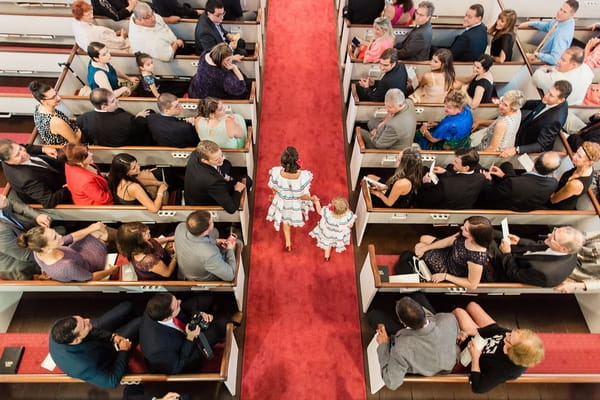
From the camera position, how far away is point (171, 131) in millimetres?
3928

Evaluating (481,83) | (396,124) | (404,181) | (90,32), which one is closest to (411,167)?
(404,181)

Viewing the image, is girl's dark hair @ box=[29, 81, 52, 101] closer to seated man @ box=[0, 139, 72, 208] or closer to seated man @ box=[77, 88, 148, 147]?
seated man @ box=[77, 88, 148, 147]

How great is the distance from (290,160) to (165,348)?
74.2 inches

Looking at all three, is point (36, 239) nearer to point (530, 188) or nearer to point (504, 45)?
point (530, 188)

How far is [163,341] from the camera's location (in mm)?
2760

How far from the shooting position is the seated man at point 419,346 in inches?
108

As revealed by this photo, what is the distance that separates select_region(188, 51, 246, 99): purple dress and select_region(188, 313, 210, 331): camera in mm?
2747

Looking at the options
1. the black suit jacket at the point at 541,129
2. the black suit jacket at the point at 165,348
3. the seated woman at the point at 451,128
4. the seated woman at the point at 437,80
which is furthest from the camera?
the seated woman at the point at 437,80

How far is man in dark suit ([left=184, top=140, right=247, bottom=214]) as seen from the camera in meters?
3.39

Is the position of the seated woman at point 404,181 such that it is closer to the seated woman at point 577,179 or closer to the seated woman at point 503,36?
the seated woman at point 577,179

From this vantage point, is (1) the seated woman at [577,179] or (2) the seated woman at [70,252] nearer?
(2) the seated woman at [70,252]

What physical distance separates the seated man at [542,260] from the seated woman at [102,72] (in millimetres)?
4773

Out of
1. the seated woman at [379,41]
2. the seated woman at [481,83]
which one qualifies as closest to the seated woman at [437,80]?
the seated woman at [481,83]

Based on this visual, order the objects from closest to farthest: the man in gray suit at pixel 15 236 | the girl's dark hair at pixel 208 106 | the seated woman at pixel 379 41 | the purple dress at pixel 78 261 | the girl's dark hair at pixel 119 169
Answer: the purple dress at pixel 78 261 < the man in gray suit at pixel 15 236 < the girl's dark hair at pixel 119 169 < the girl's dark hair at pixel 208 106 < the seated woman at pixel 379 41
